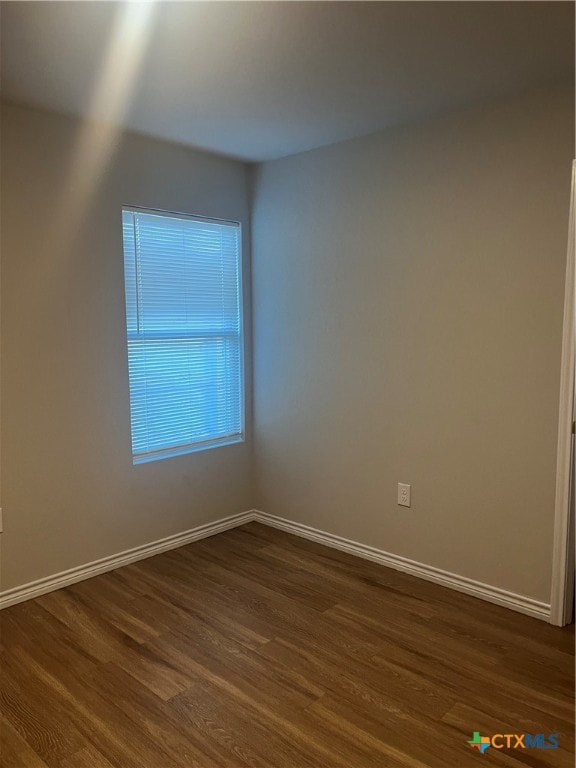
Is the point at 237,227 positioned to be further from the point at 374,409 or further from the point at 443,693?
the point at 443,693

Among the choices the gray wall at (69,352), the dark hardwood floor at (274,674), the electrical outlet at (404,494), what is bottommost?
the dark hardwood floor at (274,674)

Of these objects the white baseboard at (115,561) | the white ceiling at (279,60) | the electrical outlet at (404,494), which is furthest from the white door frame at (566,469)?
the white baseboard at (115,561)

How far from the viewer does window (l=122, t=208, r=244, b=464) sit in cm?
325

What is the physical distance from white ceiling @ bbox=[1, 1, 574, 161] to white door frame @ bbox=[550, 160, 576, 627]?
599 mm

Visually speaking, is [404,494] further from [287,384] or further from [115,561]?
[115,561]

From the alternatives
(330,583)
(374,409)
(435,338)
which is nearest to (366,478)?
(374,409)

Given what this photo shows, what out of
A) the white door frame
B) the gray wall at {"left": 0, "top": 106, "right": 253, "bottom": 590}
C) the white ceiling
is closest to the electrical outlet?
the white door frame

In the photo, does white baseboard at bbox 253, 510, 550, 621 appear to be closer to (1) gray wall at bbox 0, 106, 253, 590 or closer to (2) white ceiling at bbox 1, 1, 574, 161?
(1) gray wall at bbox 0, 106, 253, 590

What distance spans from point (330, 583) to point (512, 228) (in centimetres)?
193

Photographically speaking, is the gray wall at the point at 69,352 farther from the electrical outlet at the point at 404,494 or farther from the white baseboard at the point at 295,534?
the electrical outlet at the point at 404,494

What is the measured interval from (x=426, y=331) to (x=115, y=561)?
2.07 m

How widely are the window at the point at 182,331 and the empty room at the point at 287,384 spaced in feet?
0.06

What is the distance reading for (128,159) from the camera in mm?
3096

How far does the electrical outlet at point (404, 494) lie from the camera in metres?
3.11
